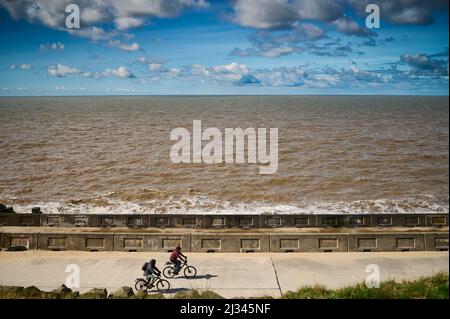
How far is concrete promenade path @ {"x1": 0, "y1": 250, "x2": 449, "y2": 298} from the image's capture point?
1440 cm

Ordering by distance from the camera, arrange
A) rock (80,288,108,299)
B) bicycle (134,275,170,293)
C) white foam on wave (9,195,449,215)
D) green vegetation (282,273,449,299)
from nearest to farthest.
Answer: green vegetation (282,273,449,299) < rock (80,288,108,299) < bicycle (134,275,170,293) < white foam on wave (9,195,449,215)

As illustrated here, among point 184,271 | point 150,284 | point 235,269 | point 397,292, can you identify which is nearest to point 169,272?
point 184,271

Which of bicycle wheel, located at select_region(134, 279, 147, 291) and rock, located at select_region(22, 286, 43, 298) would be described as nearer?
rock, located at select_region(22, 286, 43, 298)

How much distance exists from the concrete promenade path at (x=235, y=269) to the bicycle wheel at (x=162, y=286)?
0.69 feet

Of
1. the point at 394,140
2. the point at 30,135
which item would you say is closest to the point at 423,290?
the point at 394,140

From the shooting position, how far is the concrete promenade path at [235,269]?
1440 centimetres

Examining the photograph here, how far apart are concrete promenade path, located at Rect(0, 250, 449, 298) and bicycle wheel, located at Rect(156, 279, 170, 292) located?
21 cm

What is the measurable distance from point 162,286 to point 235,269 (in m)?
3.00

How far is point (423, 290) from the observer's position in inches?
411

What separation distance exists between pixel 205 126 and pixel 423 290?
7652cm

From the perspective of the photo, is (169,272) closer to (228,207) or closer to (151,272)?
(151,272)

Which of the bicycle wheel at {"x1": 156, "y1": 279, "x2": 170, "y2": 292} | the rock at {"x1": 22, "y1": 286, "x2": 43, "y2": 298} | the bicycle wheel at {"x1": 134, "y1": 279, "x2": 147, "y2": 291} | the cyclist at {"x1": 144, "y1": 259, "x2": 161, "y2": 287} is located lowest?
the bicycle wheel at {"x1": 156, "y1": 279, "x2": 170, "y2": 292}

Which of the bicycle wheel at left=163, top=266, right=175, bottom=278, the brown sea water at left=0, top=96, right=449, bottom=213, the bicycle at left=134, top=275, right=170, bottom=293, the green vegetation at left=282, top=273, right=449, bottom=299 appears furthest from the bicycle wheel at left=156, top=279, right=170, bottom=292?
the brown sea water at left=0, top=96, right=449, bottom=213

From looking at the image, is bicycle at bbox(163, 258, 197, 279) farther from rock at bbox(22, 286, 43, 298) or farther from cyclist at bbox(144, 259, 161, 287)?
rock at bbox(22, 286, 43, 298)
